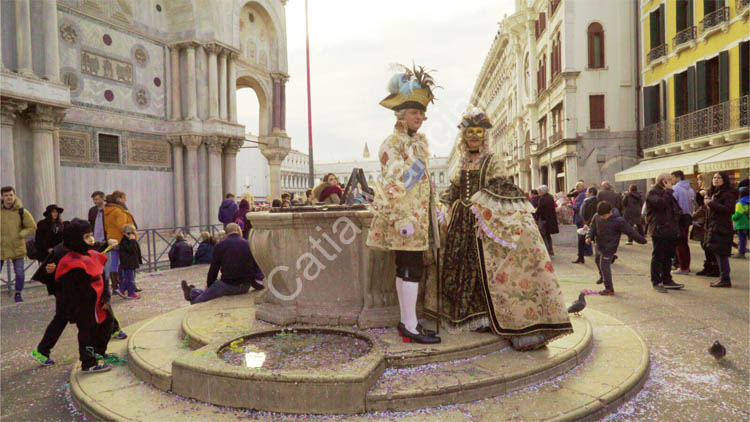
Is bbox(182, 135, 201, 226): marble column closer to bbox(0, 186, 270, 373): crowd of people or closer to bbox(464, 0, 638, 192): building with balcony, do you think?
bbox(0, 186, 270, 373): crowd of people

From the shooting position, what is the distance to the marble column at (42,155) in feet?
38.4

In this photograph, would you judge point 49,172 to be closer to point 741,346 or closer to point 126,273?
point 126,273

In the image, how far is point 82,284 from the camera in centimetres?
379

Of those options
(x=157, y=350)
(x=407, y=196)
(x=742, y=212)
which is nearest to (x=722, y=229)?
(x=742, y=212)

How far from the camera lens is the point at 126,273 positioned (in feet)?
24.1

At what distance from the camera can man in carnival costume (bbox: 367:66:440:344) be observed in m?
3.54

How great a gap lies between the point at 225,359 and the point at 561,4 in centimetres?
2501

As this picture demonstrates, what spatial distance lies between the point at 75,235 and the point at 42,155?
1016cm

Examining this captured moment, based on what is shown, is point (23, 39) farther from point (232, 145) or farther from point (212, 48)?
point (232, 145)

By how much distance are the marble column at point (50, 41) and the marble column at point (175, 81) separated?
5.57 meters

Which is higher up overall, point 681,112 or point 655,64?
point 655,64

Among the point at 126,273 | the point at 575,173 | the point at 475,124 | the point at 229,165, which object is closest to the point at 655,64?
the point at 575,173

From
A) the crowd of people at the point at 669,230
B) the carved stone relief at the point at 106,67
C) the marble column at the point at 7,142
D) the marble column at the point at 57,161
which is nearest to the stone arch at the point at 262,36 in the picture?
the carved stone relief at the point at 106,67

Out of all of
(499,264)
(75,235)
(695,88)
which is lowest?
(499,264)
